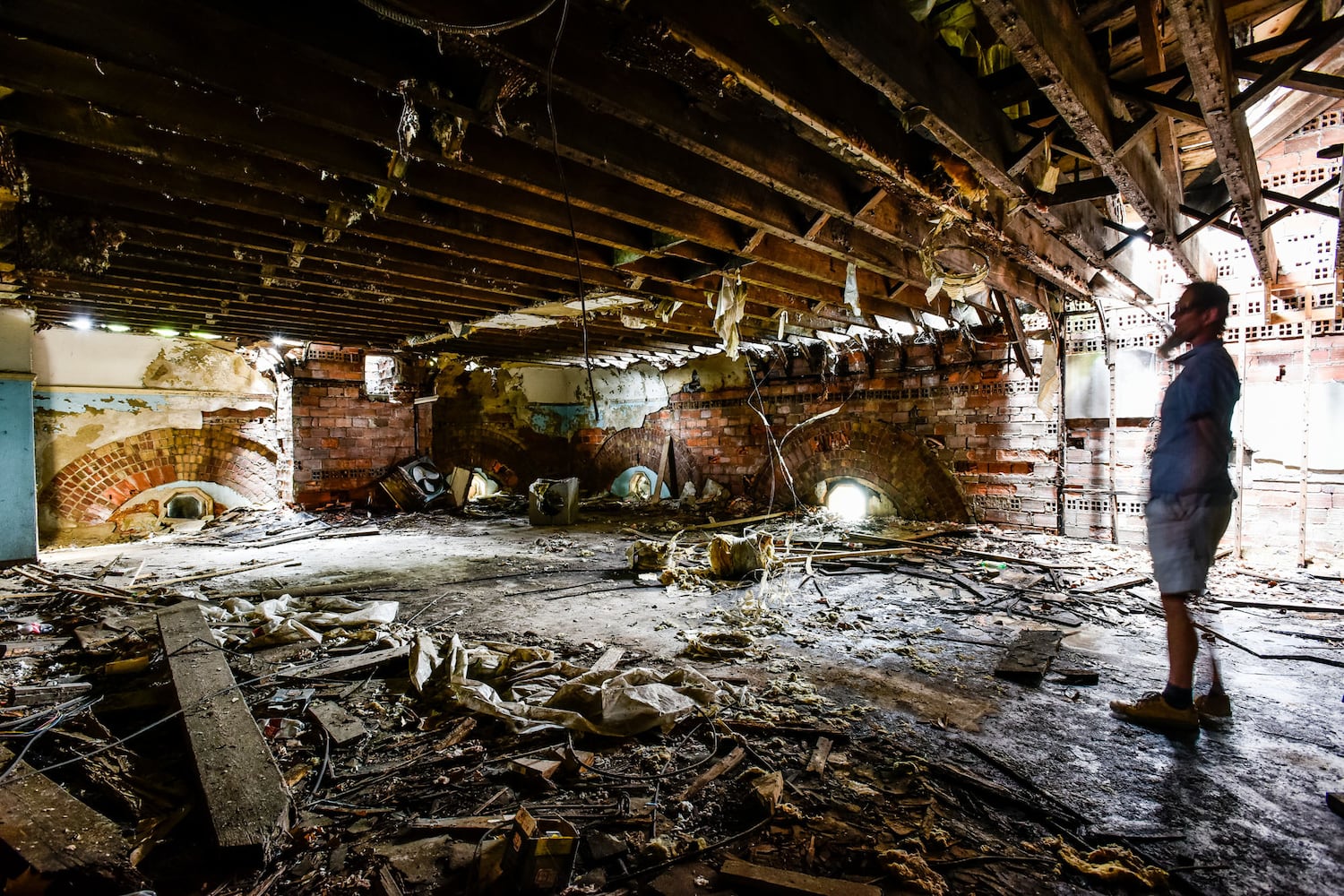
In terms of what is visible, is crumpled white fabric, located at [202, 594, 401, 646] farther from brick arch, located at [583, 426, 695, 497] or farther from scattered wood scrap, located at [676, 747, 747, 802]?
brick arch, located at [583, 426, 695, 497]

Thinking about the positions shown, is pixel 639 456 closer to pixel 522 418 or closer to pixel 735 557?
pixel 522 418

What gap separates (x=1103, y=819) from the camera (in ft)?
5.39

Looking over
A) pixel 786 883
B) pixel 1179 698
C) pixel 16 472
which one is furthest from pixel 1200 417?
pixel 16 472

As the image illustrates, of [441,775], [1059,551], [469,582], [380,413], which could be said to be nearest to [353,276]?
[469,582]

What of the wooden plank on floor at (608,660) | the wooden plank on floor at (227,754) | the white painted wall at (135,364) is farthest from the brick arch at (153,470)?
the wooden plank on floor at (608,660)

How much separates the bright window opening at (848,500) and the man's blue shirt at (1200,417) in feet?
17.6

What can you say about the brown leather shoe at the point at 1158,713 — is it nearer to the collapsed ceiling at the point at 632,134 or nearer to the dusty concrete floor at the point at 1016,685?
Answer: the dusty concrete floor at the point at 1016,685

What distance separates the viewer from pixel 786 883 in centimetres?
138

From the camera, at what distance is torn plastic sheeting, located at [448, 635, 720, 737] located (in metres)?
2.14

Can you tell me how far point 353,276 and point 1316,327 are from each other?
755 cm

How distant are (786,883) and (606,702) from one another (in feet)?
3.26

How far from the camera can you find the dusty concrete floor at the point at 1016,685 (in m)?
1.65

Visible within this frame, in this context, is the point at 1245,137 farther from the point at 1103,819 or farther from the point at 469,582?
the point at 469,582

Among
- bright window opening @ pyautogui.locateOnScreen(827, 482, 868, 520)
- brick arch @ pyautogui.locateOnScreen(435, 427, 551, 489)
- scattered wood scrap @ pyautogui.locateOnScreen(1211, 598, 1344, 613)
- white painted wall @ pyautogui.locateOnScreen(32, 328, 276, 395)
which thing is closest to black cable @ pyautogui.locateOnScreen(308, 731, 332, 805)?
scattered wood scrap @ pyautogui.locateOnScreen(1211, 598, 1344, 613)
